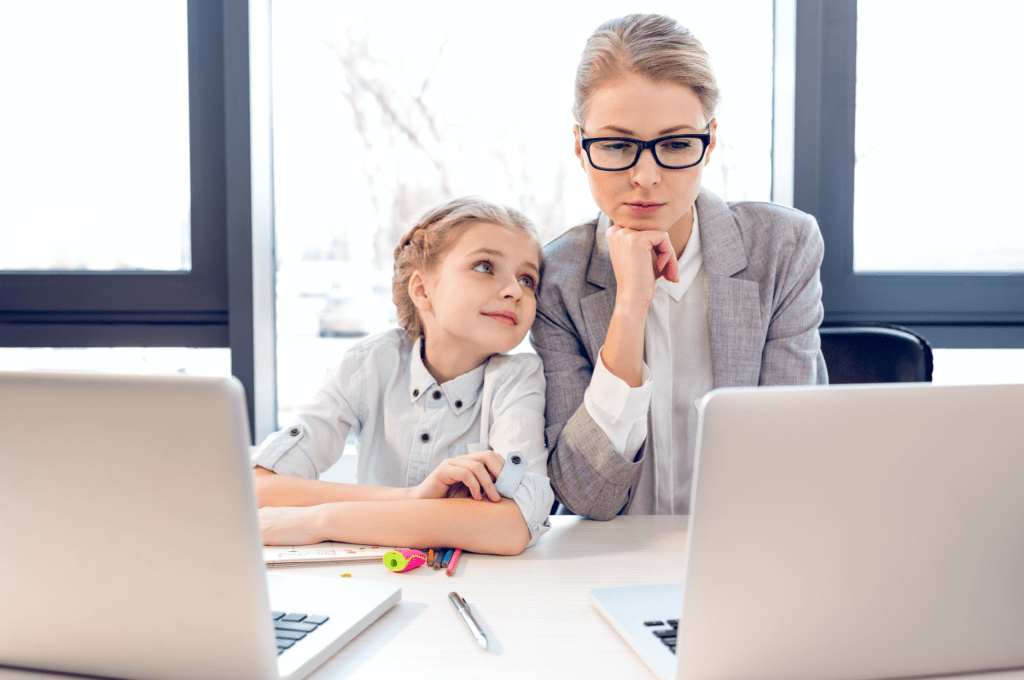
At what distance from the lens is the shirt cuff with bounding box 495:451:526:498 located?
95 cm

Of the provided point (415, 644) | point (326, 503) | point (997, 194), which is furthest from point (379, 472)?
point (997, 194)

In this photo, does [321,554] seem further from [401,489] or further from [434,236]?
[434,236]

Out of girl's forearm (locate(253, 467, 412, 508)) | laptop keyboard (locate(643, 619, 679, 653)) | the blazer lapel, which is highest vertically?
the blazer lapel

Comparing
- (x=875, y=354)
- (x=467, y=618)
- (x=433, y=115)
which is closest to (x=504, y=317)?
(x=467, y=618)

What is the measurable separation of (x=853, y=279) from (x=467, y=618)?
1559 mm

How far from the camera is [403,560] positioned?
0.83 meters

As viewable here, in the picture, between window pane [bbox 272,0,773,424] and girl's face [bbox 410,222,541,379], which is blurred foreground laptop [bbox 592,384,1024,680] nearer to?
girl's face [bbox 410,222,541,379]

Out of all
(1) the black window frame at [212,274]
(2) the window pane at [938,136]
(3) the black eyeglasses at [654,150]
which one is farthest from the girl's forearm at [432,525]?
(2) the window pane at [938,136]

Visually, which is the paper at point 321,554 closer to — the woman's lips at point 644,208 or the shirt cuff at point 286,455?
the shirt cuff at point 286,455

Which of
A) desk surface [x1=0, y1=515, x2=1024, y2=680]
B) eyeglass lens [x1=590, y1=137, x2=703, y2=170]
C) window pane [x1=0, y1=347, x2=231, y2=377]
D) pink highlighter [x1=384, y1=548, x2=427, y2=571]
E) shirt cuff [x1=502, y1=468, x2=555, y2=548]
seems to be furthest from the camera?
window pane [x1=0, y1=347, x2=231, y2=377]

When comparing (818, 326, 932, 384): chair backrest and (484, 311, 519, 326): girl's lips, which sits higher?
(484, 311, 519, 326): girl's lips

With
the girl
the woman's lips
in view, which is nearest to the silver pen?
the girl

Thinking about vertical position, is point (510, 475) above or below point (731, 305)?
below

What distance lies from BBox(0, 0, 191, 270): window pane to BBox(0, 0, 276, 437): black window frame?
53 millimetres
